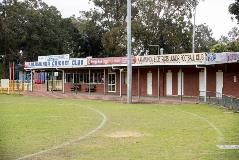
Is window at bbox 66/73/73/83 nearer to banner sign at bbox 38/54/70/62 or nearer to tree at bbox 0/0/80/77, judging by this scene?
banner sign at bbox 38/54/70/62

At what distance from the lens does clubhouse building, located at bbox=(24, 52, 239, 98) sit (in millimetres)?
31422

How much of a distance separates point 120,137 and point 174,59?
18847mm

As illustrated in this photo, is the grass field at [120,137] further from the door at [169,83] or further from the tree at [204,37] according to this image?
the tree at [204,37]

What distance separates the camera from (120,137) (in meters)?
14.2

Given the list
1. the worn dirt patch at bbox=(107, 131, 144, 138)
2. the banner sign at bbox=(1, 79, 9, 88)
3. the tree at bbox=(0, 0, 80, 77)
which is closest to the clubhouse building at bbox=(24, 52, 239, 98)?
the banner sign at bbox=(1, 79, 9, 88)

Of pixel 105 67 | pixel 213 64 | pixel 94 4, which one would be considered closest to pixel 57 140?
pixel 213 64

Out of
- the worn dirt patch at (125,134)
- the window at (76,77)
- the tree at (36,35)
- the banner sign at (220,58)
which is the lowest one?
the worn dirt patch at (125,134)

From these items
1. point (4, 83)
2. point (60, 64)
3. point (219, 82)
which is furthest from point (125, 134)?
point (4, 83)

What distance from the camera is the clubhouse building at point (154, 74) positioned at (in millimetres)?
31422

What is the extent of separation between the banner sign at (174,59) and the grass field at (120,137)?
966 centimetres

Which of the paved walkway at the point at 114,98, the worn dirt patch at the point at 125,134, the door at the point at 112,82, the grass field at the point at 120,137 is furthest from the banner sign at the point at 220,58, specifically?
the worn dirt patch at the point at 125,134

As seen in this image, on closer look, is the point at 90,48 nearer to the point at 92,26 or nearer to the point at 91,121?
the point at 92,26

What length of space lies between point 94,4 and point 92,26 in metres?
3.58

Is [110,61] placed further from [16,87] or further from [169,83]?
[16,87]
